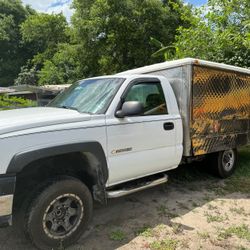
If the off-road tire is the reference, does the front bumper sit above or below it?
above

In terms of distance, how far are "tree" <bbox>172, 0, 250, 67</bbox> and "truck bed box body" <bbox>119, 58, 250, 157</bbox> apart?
13.5ft

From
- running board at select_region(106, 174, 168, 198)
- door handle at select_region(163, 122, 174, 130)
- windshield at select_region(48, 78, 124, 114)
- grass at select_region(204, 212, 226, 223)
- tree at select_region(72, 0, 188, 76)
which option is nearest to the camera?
running board at select_region(106, 174, 168, 198)

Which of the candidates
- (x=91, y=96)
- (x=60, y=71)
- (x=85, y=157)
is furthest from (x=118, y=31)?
(x=85, y=157)

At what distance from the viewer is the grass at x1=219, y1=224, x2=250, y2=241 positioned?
4.20m

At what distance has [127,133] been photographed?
14.5 feet

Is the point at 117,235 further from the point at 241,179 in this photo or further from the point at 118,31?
the point at 118,31

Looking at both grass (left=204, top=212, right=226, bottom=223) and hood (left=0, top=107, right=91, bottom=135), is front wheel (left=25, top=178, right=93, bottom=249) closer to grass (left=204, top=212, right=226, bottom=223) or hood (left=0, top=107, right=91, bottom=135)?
hood (left=0, top=107, right=91, bottom=135)

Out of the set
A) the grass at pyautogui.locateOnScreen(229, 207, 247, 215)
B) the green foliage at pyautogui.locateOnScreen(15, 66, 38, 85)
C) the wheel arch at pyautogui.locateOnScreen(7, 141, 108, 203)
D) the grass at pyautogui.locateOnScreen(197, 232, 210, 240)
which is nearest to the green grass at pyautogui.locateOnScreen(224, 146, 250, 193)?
the grass at pyautogui.locateOnScreen(229, 207, 247, 215)

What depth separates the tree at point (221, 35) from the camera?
1079cm

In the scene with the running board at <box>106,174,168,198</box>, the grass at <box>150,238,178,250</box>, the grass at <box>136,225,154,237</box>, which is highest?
the running board at <box>106,174,168,198</box>

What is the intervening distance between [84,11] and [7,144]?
21.9m

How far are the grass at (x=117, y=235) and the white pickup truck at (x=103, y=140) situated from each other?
40 cm

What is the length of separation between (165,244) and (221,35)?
339 inches

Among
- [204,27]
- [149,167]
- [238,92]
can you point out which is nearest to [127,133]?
[149,167]
